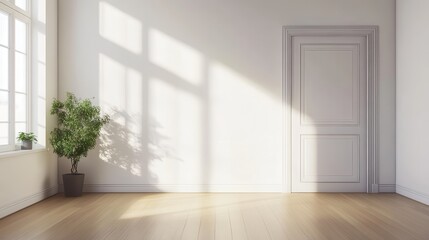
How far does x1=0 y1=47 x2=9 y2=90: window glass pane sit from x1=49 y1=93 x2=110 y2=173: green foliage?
89 cm

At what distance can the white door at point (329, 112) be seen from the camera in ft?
20.1

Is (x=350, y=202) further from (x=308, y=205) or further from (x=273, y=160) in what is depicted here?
(x=273, y=160)

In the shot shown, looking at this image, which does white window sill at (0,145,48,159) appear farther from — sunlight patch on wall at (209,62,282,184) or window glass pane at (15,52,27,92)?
sunlight patch on wall at (209,62,282,184)

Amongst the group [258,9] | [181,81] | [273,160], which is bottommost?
[273,160]

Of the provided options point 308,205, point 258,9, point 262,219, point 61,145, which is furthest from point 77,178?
point 258,9

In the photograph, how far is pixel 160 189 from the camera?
240 inches

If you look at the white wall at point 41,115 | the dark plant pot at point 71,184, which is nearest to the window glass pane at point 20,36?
the white wall at point 41,115

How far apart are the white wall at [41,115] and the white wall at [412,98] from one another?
4903mm

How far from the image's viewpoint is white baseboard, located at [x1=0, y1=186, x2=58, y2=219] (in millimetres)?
4566

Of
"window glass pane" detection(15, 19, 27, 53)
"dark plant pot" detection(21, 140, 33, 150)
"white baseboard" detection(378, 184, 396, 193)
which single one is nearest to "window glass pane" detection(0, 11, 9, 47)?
"window glass pane" detection(15, 19, 27, 53)

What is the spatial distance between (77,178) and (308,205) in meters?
3.08

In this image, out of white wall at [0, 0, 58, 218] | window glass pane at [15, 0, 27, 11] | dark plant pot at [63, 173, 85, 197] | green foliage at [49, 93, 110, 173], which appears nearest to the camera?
white wall at [0, 0, 58, 218]

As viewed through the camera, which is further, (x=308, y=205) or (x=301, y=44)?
(x=301, y=44)

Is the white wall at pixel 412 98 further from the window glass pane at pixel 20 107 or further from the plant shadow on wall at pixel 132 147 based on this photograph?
the window glass pane at pixel 20 107
